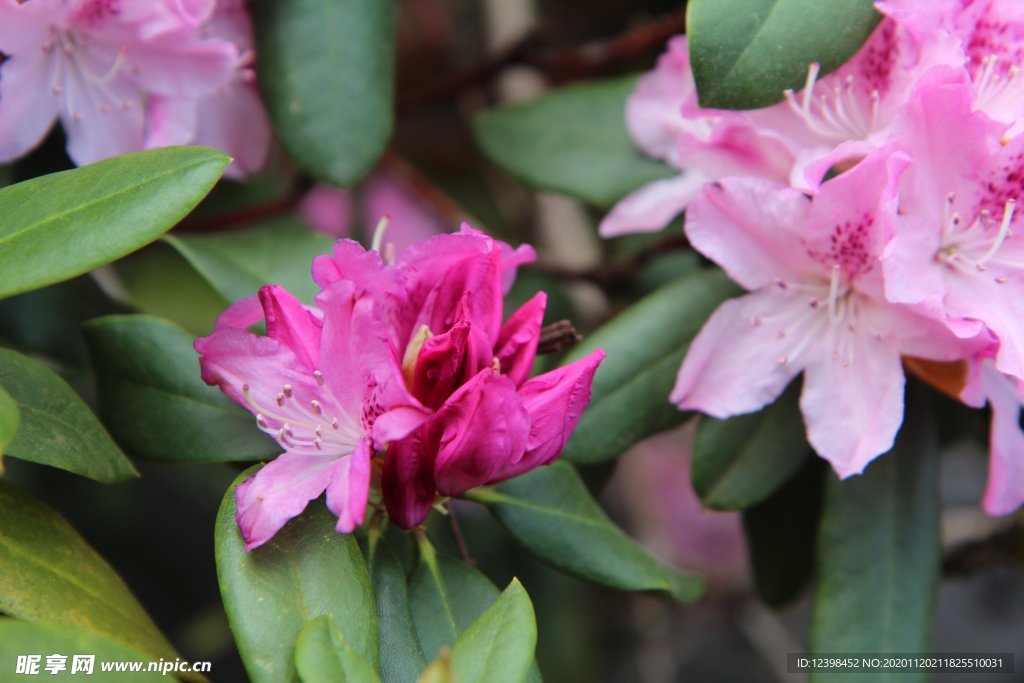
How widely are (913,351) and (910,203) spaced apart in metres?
0.14

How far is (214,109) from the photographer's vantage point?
112cm

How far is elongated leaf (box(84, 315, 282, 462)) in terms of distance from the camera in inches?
34.6

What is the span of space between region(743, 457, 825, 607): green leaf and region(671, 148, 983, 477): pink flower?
30cm

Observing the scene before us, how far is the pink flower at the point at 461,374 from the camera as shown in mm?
724

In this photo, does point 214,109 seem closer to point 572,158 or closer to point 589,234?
point 572,158

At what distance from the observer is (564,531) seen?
0.93 metres

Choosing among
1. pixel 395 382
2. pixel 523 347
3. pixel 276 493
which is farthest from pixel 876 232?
pixel 276 493

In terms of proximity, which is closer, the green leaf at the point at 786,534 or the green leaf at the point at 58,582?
the green leaf at the point at 58,582

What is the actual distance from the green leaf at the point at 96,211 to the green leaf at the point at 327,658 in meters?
0.31

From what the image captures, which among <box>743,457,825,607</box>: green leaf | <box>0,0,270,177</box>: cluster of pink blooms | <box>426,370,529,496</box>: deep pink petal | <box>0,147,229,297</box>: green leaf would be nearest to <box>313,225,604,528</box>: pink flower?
<box>426,370,529,496</box>: deep pink petal

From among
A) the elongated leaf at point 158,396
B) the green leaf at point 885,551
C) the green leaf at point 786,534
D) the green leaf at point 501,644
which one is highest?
the elongated leaf at point 158,396

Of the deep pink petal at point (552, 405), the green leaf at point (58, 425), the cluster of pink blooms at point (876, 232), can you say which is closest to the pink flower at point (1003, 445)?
the cluster of pink blooms at point (876, 232)

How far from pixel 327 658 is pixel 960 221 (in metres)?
0.67

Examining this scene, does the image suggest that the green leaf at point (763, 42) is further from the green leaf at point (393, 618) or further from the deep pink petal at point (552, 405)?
the green leaf at point (393, 618)
